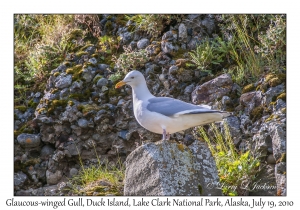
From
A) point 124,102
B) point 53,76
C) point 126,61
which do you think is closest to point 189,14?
point 126,61

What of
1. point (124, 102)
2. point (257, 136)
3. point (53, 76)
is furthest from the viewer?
point (53, 76)

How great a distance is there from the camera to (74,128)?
827cm

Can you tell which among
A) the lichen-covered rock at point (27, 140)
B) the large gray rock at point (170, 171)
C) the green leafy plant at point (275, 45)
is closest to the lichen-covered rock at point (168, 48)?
the green leafy plant at point (275, 45)

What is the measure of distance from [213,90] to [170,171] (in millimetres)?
2344

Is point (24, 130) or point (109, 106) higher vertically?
point (109, 106)

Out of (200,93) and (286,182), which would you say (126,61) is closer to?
(200,93)

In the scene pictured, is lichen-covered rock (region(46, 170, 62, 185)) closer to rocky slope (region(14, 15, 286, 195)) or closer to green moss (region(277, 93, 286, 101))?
rocky slope (region(14, 15, 286, 195))

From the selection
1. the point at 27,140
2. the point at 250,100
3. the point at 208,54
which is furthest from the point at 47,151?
the point at 250,100

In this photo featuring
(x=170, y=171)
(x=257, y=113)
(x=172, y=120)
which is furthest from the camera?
(x=257, y=113)

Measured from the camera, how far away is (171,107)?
617 centimetres

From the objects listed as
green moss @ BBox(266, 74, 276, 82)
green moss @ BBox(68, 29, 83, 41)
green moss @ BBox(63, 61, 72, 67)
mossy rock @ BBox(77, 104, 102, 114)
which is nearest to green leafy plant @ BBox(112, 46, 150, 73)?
mossy rock @ BBox(77, 104, 102, 114)

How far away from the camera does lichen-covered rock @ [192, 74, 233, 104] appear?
7688 mm

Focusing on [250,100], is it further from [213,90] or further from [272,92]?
[213,90]

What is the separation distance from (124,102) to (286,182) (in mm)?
3169
